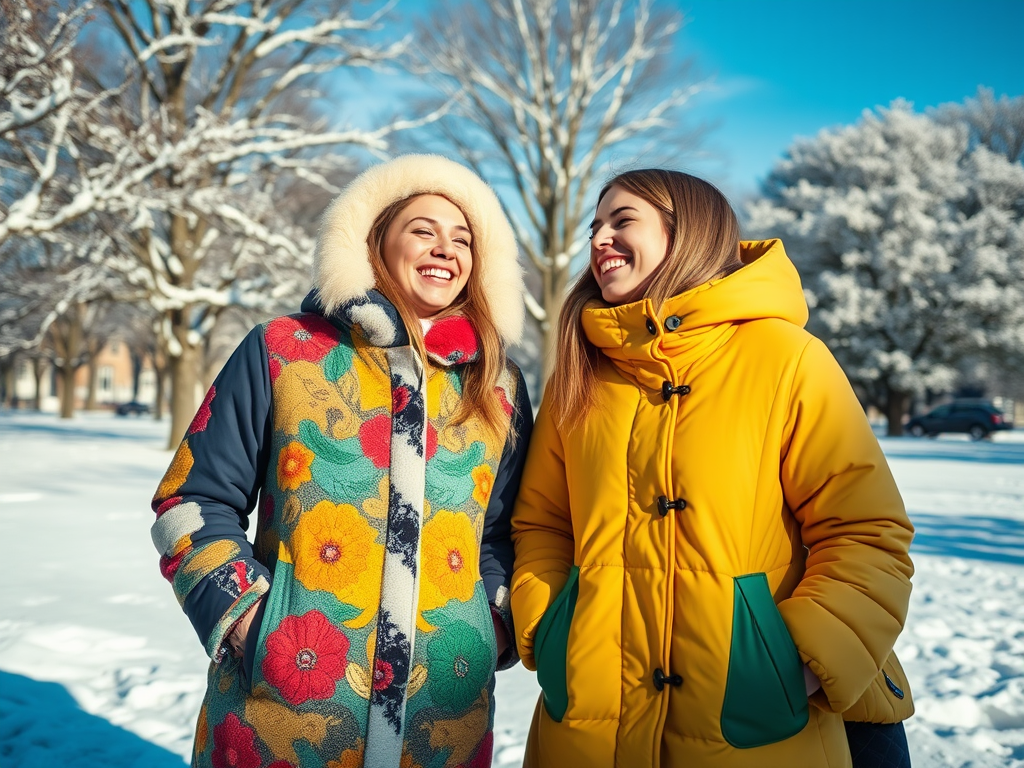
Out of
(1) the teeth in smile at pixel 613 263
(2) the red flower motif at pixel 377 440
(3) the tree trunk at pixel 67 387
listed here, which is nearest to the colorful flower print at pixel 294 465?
(2) the red flower motif at pixel 377 440

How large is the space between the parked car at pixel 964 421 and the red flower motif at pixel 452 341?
28925 millimetres

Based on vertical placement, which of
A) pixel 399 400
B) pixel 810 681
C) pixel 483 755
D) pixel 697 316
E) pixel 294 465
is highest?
pixel 697 316

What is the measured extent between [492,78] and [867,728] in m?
15.7

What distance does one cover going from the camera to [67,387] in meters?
26.8

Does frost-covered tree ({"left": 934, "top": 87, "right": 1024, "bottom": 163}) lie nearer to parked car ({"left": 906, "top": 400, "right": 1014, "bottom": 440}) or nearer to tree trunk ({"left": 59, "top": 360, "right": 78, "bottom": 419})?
parked car ({"left": 906, "top": 400, "right": 1014, "bottom": 440})

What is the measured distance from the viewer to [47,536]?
6.14 metres

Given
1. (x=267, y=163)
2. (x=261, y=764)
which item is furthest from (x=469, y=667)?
(x=267, y=163)

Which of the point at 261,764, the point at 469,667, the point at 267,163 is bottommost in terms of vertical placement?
the point at 261,764

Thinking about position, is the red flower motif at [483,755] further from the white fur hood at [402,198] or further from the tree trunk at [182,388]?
the tree trunk at [182,388]

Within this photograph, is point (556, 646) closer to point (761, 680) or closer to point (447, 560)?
point (447, 560)

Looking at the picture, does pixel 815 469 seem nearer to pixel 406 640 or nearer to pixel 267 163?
pixel 406 640

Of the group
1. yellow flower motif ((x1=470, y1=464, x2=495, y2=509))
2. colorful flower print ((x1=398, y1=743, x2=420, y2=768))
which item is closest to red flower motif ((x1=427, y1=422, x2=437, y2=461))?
yellow flower motif ((x1=470, y1=464, x2=495, y2=509))

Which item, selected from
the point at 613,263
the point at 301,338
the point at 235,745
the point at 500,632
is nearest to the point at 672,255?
the point at 613,263

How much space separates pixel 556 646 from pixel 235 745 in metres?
0.76
